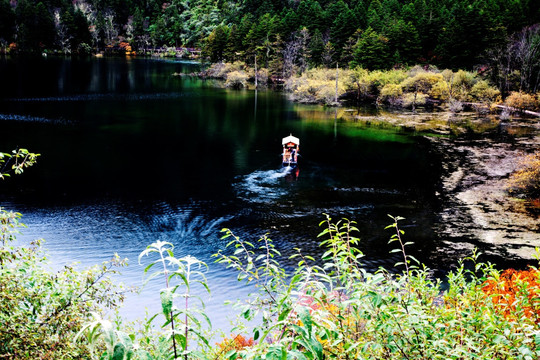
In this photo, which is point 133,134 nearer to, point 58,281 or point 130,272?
point 130,272

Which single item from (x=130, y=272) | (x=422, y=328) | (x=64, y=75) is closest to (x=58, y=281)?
(x=422, y=328)

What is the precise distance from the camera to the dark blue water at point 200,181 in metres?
21.9

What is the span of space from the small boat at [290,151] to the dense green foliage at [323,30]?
5014 centimetres

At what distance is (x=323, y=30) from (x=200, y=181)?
258 ft

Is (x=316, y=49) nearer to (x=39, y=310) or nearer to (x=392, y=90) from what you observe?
(x=392, y=90)

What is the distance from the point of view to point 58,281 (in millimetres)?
8125

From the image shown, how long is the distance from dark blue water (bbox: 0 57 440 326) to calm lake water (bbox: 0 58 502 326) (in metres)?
0.10

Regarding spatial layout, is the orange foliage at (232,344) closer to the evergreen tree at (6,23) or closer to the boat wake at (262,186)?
the boat wake at (262,186)

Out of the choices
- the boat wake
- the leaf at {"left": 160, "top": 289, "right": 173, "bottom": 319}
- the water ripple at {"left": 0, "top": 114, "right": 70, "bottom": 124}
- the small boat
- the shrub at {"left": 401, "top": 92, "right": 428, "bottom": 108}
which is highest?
the shrub at {"left": 401, "top": 92, "right": 428, "bottom": 108}

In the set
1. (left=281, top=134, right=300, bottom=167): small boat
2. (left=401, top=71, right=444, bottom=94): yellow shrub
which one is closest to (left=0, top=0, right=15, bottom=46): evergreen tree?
(left=401, top=71, right=444, bottom=94): yellow shrub

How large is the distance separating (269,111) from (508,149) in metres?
33.4

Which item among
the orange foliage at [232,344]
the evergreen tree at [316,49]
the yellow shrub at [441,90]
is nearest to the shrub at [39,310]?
the orange foliage at [232,344]

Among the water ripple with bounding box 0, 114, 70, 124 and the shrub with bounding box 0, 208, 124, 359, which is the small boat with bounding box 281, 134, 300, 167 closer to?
the shrub with bounding box 0, 208, 124, 359

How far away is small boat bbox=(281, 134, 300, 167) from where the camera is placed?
3603 centimetres
